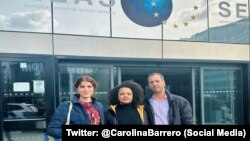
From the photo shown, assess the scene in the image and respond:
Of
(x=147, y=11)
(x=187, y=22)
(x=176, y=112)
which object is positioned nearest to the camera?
(x=176, y=112)

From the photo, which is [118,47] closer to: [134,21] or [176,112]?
[134,21]

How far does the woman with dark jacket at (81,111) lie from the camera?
4.39m

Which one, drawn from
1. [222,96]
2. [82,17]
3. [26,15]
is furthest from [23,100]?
[222,96]

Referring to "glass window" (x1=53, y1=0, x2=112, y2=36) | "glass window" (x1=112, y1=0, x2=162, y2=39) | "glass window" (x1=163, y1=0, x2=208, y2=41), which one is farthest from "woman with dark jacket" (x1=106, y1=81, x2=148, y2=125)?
"glass window" (x1=163, y1=0, x2=208, y2=41)

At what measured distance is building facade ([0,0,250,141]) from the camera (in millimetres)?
7371

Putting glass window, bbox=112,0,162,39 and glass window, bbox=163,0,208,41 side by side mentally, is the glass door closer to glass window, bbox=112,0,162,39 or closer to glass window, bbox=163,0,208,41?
glass window, bbox=112,0,162,39

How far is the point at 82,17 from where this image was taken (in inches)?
315

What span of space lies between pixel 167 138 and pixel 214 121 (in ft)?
20.3

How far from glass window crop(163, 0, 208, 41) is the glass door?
11.1 ft

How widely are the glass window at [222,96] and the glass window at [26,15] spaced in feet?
14.9

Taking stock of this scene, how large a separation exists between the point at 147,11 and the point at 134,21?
1.51 feet

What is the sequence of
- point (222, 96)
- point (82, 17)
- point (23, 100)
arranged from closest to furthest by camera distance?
point (23, 100) → point (82, 17) → point (222, 96)

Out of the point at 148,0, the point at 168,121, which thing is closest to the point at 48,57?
the point at 148,0
